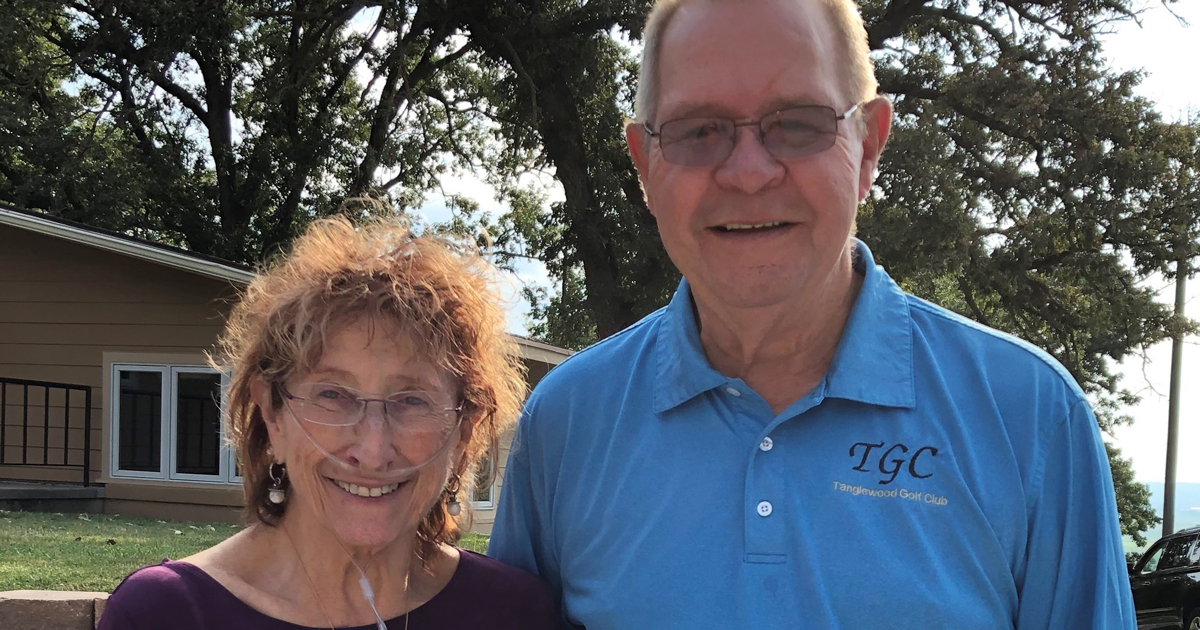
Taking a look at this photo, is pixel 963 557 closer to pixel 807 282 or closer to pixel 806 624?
pixel 806 624

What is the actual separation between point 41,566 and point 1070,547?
20.5 feet

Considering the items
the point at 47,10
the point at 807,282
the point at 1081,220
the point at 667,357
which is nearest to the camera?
the point at 807,282

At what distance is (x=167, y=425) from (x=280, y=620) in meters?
11.5

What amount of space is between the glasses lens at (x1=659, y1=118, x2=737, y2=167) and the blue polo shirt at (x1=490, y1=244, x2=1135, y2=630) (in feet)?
1.39

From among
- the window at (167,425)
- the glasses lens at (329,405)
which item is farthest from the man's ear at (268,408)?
the window at (167,425)

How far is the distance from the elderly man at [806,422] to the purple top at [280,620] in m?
0.19

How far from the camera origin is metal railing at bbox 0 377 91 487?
12547mm

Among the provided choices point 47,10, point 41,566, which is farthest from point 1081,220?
point 47,10

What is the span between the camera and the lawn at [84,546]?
18.2ft

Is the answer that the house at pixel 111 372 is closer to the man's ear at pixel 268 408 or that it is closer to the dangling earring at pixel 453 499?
the dangling earring at pixel 453 499

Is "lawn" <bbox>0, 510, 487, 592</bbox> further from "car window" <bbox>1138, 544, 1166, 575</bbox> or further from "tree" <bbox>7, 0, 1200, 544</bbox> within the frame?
"car window" <bbox>1138, 544, 1166, 575</bbox>

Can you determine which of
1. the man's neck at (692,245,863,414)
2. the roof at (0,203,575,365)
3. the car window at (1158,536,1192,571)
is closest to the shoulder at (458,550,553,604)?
the man's neck at (692,245,863,414)

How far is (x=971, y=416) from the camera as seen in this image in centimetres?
186

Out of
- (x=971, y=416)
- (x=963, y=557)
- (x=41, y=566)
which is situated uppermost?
(x=971, y=416)
